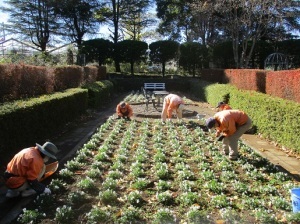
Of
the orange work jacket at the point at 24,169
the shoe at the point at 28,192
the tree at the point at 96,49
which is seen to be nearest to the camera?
the orange work jacket at the point at 24,169

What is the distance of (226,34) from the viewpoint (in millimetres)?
35906

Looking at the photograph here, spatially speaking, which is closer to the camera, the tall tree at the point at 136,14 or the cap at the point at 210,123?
the cap at the point at 210,123

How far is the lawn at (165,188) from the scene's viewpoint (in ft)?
14.3

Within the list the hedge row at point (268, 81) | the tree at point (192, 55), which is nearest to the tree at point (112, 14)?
the tree at point (192, 55)

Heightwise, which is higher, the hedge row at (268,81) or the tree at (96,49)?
the tree at (96,49)

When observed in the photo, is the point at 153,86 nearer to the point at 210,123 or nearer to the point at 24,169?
the point at 210,123

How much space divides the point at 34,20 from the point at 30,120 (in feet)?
110

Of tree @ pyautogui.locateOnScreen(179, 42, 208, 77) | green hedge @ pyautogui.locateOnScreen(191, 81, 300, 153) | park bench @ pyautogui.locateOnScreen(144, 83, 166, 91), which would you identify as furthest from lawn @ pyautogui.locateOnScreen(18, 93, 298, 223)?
tree @ pyautogui.locateOnScreen(179, 42, 208, 77)

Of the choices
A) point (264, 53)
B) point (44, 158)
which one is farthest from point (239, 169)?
point (264, 53)

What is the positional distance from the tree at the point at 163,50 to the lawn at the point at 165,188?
81.6 feet

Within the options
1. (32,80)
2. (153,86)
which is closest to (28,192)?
(32,80)

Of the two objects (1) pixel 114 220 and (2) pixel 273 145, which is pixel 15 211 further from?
(2) pixel 273 145

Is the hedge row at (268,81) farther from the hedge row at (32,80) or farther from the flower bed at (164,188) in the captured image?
the hedge row at (32,80)

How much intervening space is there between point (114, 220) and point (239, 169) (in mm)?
3235
